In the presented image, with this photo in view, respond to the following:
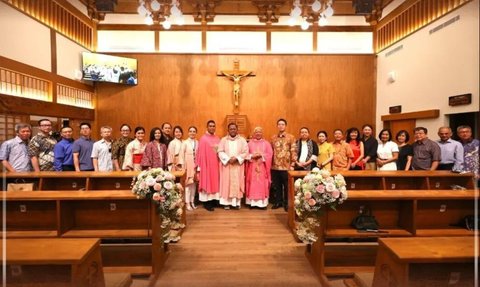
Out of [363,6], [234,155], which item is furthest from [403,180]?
[363,6]

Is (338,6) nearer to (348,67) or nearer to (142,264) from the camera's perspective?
(348,67)

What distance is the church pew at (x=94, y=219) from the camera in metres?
2.40

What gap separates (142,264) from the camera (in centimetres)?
257

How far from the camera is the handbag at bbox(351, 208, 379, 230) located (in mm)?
2506

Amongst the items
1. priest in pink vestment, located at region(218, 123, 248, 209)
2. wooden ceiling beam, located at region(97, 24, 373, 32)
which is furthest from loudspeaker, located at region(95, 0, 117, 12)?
priest in pink vestment, located at region(218, 123, 248, 209)

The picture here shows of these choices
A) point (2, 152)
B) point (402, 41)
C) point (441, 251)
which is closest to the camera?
point (441, 251)

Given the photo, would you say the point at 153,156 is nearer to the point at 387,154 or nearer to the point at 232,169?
the point at 232,169

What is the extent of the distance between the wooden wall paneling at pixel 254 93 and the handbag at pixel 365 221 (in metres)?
4.45

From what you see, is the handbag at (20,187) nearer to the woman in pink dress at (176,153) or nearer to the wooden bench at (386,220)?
the woman in pink dress at (176,153)

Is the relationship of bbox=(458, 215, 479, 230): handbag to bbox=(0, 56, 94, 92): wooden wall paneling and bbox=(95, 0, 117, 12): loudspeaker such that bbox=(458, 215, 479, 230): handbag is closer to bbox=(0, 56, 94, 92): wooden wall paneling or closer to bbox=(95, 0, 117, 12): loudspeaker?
bbox=(0, 56, 94, 92): wooden wall paneling

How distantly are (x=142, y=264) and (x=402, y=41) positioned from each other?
6230 mm

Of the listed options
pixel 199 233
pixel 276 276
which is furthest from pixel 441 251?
pixel 199 233

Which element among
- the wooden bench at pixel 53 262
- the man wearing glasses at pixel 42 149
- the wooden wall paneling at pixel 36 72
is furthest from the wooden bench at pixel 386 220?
the wooden wall paneling at pixel 36 72

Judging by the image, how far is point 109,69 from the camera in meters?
6.44
